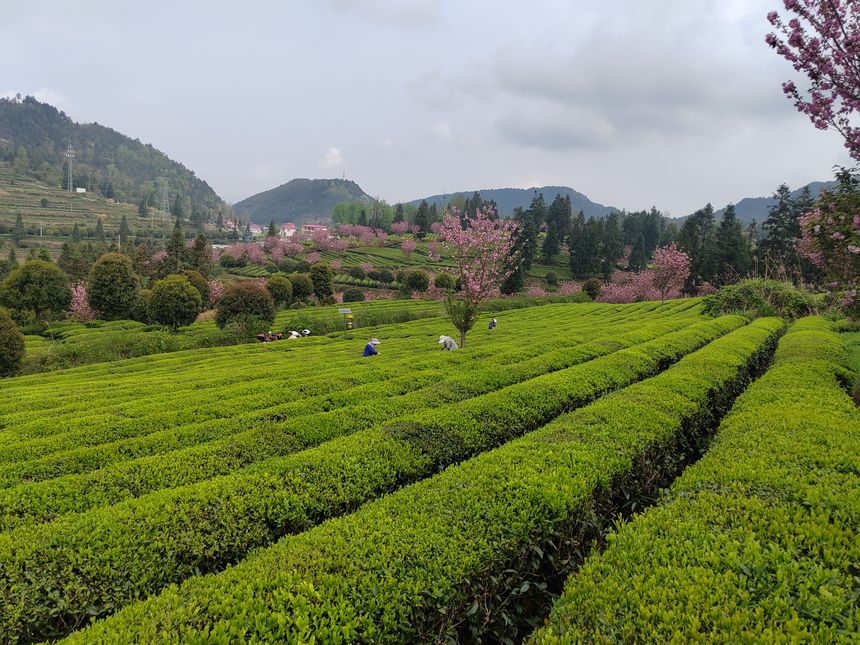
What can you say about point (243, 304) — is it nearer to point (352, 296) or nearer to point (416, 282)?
point (352, 296)

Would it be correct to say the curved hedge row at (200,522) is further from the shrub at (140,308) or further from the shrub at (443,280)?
the shrub at (443,280)

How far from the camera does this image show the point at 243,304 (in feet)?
109

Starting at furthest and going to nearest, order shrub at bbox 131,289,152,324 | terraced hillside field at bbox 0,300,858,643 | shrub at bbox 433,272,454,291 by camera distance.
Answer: shrub at bbox 433,272,454,291 → shrub at bbox 131,289,152,324 → terraced hillside field at bbox 0,300,858,643

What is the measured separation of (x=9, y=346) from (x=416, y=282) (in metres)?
43.8

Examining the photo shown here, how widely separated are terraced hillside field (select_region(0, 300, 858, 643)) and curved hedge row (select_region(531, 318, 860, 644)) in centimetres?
63

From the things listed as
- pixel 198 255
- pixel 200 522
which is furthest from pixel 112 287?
pixel 200 522

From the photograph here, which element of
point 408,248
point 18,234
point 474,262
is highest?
point 18,234

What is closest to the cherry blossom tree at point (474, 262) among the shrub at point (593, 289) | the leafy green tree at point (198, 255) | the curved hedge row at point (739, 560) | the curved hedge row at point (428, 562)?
the curved hedge row at point (428, 562)

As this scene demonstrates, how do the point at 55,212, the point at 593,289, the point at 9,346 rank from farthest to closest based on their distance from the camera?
the point at 55,212 → the point at 593,289 → the point at 9,346

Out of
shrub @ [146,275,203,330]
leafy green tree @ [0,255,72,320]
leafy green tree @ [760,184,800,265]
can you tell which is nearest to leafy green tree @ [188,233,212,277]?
leafy green tree @ [0,255,72,320]

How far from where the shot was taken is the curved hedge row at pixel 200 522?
425 centimetres

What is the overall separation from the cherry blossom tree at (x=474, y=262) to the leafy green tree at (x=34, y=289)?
34434mm

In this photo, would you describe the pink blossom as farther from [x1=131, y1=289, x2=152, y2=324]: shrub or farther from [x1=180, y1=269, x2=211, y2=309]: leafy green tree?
[x1=180, y1=269, x2=211, y2=309]: leafy green tree

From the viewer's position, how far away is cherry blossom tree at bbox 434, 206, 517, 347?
21.9 m
